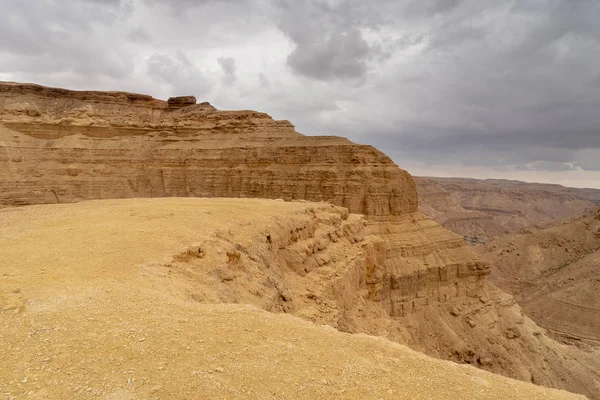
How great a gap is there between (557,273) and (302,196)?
2996 cm

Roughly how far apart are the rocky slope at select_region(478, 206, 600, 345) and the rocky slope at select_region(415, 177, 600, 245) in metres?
24.8

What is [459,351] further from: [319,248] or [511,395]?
[511,395]

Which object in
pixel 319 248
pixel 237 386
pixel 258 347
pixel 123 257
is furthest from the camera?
pixel 319 248

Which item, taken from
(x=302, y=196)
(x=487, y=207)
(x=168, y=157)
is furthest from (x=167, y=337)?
(x=487, y=207)

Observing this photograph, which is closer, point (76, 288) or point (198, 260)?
point (76, 288)

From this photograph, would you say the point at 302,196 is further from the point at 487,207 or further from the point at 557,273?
the point at 487,207

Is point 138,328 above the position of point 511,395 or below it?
above

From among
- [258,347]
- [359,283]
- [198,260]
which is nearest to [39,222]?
[198,260]

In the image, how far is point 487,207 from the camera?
4496 inches

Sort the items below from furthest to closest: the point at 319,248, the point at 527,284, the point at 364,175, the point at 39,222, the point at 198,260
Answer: the point at 527,284 < the point at 364,175 < the point at 319,248 < the point at 39,222 < the point at 198,260

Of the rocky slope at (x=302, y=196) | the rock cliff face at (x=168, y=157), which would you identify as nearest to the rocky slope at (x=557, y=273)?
the rocky slope at (x=302, y=196)

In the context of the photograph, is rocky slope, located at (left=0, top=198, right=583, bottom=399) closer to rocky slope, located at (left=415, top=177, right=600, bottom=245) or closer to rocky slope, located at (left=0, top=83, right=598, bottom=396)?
rocky slope, located at (left=0, top=83, right=598, bottom=396)

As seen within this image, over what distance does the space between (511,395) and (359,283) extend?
1147cm

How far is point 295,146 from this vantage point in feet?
110
